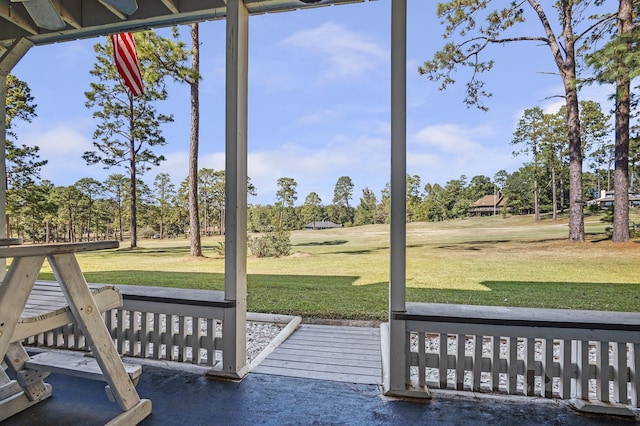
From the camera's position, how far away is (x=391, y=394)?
1736 millimetres

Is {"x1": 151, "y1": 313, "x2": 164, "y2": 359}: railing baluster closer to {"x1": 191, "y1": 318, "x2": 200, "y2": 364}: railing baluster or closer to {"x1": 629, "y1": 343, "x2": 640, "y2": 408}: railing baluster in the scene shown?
{"x1": 191, "y1": 318, "x2": 200, "y2": 364}: railing baluster

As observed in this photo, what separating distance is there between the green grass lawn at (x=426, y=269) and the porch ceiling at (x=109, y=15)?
10.5 feet

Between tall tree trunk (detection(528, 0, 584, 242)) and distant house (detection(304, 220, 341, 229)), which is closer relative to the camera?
tall tree trunk (detection(528, 0, 584, 242))

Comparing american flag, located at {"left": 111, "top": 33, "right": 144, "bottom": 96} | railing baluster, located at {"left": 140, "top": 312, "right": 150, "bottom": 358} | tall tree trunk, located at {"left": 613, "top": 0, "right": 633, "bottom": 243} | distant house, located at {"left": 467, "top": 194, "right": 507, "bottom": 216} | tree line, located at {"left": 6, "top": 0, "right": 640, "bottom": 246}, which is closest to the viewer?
railing baluster, located at {"left": 140, "top": 312, "right": 150, "bottom": 358}

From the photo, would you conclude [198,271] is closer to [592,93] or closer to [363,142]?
[363,142]

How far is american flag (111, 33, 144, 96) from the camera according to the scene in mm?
2504

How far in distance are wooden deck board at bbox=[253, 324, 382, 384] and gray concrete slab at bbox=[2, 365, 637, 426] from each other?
0.16 meters

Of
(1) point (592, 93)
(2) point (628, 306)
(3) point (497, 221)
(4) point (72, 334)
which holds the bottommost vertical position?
(2) point (628, 306)

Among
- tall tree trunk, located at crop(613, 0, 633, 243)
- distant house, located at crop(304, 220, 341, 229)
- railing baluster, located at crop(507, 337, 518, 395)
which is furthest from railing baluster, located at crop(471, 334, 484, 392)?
distant house, located at crop(304, 220, 341, 229)

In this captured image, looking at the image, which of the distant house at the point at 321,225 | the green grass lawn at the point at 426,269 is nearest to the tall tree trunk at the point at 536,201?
the green grass lawn at the point at 426,269

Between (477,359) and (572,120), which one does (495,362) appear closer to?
(477,359)

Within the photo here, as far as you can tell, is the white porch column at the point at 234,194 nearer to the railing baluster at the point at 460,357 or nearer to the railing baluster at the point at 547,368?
the railing baluster at the point at 460,357

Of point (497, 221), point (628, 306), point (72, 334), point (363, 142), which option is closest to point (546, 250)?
point (497, 221)

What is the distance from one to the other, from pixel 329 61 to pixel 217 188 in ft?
9.84
